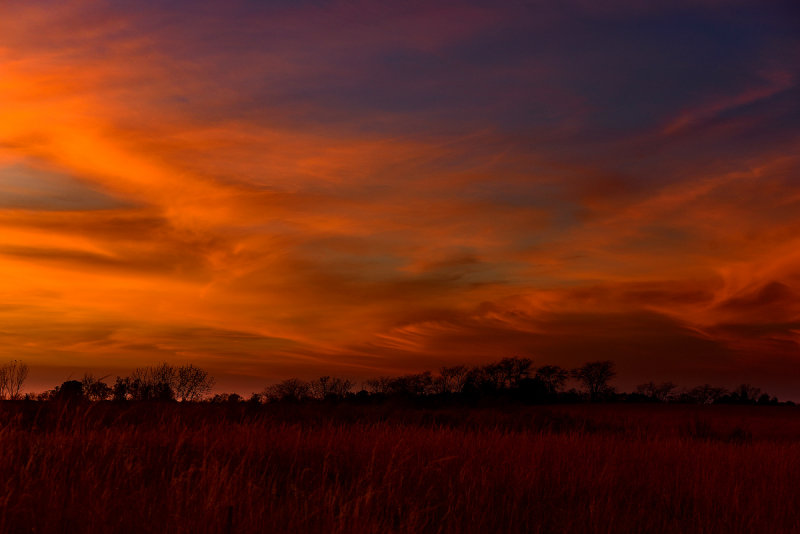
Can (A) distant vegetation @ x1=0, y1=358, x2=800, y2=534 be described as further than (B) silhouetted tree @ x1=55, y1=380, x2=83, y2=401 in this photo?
No

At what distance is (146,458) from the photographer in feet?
35.6

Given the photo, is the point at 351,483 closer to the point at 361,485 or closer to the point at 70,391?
the point at 361,485

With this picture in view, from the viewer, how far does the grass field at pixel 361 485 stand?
7.05 m

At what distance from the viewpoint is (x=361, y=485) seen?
10031mm

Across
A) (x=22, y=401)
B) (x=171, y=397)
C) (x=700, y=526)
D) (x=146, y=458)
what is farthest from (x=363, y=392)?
(x=700, y=526)

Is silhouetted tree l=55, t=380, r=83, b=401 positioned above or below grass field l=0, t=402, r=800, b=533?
above

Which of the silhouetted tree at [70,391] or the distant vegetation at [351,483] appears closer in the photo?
the distant vegetation at [351,483]

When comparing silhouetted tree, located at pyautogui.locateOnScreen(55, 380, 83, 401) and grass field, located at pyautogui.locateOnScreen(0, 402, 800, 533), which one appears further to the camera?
silhouetted tree, located at pyautogui.locateOnScreen(55, 380, 83, 401)

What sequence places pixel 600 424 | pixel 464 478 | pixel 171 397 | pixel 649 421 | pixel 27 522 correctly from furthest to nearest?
pixel 649 421, pixel 600 424, pixel 171 397, pixel 464 478, pixel 27 522

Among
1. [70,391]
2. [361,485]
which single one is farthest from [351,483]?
[70,391]

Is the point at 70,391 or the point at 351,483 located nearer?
the point at 351,483

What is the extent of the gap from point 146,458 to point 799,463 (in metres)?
13.0

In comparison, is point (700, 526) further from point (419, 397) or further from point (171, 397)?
point (419, 397)

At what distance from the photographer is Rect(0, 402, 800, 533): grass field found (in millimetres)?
7047
